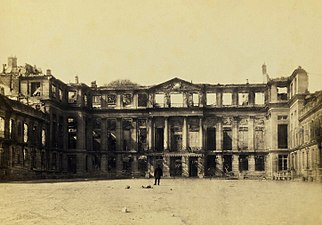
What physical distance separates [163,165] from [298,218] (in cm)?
4011

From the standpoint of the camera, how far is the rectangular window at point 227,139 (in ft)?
175

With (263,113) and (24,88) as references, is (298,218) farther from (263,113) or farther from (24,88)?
(263,113)

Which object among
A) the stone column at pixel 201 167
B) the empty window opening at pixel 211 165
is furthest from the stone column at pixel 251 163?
the stone column at pixel 201 167

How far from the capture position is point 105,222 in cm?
1155

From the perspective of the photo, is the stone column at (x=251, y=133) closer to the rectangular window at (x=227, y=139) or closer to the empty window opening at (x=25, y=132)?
the rectangular window at (x=227, y=139)

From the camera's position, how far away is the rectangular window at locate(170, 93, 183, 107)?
173 feet

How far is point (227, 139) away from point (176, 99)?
719cm

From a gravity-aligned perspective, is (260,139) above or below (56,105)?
below

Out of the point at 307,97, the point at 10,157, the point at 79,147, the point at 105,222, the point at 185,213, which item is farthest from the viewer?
the point at 79,147

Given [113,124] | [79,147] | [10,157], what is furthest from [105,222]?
[113,124]

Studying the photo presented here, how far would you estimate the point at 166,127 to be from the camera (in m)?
52.4

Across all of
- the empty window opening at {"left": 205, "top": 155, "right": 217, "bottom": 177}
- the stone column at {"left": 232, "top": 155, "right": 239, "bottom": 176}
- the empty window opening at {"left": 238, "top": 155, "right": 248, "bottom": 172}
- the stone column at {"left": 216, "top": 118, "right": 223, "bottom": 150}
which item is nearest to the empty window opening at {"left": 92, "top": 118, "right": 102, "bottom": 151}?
the empty window opening at {"left": 205, "top": 155, "right": 217, "bottom": 177}

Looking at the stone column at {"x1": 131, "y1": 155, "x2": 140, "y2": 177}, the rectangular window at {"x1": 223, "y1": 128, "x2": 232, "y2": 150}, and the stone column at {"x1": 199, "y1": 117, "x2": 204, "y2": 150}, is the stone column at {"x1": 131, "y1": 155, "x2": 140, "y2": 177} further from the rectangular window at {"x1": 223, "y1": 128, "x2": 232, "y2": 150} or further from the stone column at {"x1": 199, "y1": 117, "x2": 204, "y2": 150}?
the rectangular window at {"x1": 223, "y1": 128, "x2": 232, "y2": 150}

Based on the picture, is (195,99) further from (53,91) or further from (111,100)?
(53,91)
